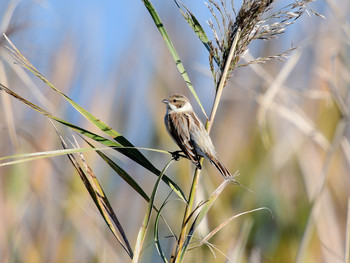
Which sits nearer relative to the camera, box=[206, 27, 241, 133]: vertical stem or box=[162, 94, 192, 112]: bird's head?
box=[206, 27, 241, 133]: vertical stem

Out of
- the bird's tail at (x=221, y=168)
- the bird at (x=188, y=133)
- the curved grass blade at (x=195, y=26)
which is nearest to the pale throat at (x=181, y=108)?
the bird at (x=188, y=133)

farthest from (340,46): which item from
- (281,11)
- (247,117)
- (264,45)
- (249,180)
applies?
(281,11)

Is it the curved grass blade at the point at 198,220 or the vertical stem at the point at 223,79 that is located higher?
Result: the vertical stem at the point at 223,79

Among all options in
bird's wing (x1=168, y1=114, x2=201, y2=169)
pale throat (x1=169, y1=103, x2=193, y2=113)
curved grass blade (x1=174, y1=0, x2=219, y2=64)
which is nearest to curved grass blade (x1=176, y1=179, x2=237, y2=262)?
curved grass blade (x1=174, y1=0, x2=219, y2=64)

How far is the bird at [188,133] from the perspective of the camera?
1.76 m

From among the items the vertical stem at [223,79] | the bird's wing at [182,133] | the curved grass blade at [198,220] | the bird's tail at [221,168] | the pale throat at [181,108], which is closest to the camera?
the curved grass blade at [198,220]

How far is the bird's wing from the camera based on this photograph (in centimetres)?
179

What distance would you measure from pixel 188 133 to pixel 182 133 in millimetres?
27

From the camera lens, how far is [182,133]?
6.40 ft

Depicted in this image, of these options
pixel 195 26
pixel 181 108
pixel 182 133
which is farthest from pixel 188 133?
pixel 195 26

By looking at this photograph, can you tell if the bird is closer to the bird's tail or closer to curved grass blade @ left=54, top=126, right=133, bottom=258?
the bird's tail

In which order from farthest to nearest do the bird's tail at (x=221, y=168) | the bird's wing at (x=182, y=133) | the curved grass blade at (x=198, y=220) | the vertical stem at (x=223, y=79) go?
the bird's wing at (x=182, y=133) → the bird's tail at (x=221, y=168) → the vertical stem at (x=223, y=79) → the curved grass blade at (x=198, y=220)

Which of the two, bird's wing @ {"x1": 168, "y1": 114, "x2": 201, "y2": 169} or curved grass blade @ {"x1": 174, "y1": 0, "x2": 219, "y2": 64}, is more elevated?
curved grass blade @ {"x1": 174, "y1": 0, "x2": 219, "y2": 64}

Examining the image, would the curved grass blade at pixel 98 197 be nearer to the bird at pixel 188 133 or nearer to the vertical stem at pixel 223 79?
the vertical stem at pixel 223 79
